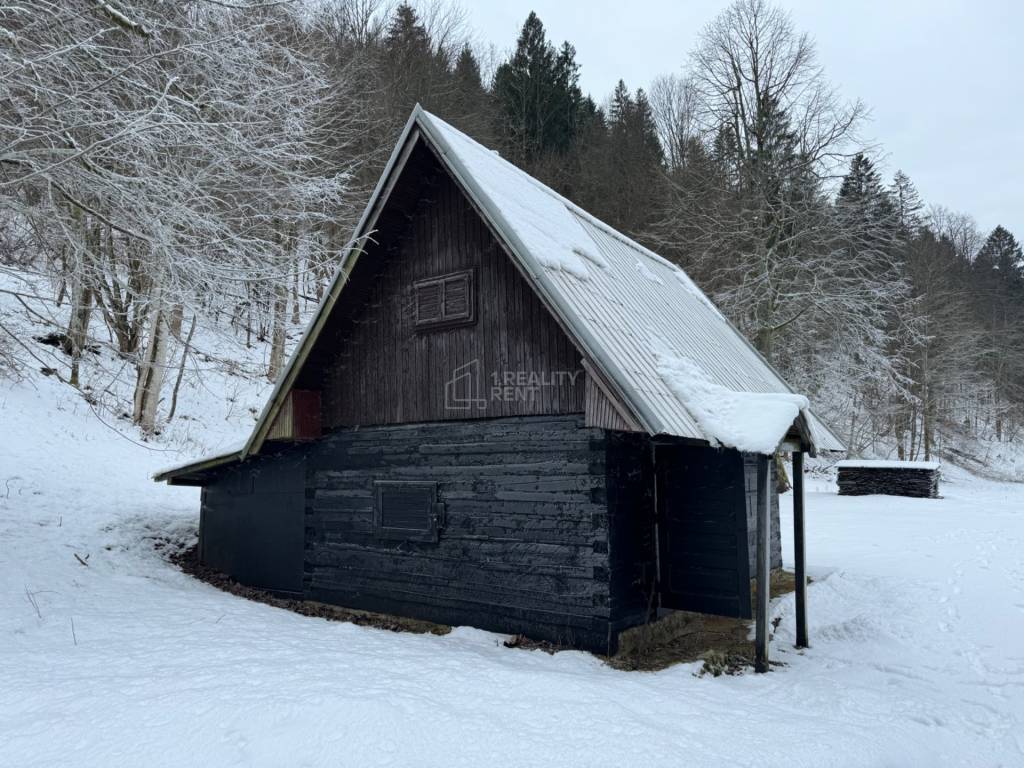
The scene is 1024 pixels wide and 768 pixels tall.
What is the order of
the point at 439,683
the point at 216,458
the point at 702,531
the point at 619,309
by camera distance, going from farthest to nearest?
the point at 216,458, the point at 619,309, the point at 702,531, the point at 439,683

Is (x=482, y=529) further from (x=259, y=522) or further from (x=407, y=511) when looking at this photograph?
(x=259, y=522)

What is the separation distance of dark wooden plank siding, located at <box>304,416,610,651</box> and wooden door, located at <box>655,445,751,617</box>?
113 cm

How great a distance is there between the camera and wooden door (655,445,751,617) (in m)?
7.45

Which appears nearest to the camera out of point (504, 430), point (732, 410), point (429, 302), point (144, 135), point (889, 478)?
point (144, 135)

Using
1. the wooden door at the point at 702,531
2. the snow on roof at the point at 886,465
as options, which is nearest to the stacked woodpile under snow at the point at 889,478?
the snow on roof at the point at 886,465

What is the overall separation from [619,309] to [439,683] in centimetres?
474

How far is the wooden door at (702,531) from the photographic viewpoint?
7.45 meters

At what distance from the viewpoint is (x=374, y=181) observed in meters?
22.3

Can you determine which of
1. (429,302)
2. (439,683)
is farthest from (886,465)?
(439,683)

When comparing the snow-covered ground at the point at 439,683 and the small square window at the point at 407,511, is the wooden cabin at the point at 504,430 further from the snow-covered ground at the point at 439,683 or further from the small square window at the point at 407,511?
the snow-covered ground at the point at 439,683

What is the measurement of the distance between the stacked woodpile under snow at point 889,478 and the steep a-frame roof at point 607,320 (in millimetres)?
12610

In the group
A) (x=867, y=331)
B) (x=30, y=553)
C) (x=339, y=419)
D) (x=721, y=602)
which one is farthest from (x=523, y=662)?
(x=867, y=331)

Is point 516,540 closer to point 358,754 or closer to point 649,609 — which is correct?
point 649,609

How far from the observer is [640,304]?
9.48 m
